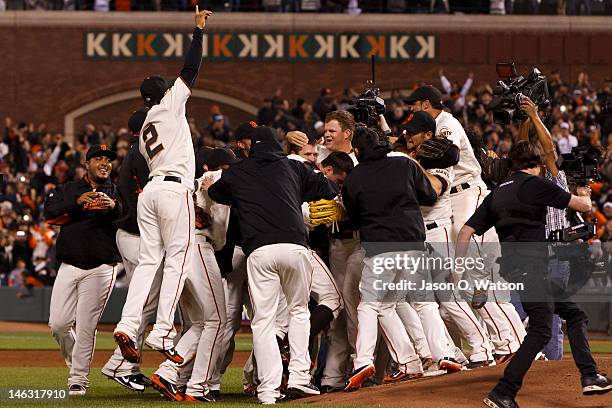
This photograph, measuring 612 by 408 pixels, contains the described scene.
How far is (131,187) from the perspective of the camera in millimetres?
11508

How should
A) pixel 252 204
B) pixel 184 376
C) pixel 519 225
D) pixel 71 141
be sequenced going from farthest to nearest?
pixel 71 141 < pixel 184 376 < pixel 252 204 < pixel 519 225

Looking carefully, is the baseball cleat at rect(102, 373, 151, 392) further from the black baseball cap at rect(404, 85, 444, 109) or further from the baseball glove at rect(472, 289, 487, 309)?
the black baseball cap at rect(404, 85, 444, 109)

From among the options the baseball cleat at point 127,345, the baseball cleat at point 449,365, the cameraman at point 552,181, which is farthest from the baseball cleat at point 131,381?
the cameraman at point 552,181

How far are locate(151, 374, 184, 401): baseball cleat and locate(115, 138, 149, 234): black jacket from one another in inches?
58.3

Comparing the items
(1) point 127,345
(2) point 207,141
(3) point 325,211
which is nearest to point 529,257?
(3) point 325,211

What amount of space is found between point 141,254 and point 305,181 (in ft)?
4.78

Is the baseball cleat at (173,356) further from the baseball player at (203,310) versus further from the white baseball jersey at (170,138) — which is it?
the white baseball jersey at (170,138)

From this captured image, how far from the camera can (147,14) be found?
30.6 m

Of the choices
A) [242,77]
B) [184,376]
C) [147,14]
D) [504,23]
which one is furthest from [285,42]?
[184,376]

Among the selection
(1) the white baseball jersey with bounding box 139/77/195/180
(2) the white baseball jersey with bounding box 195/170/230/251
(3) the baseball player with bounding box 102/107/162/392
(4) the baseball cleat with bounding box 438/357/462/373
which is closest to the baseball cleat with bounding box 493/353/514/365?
(4) the baseball cleat with bounding box 438/357/462/373

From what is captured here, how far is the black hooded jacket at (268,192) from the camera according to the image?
10328 mm

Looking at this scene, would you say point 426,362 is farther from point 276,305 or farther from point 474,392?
point 276,305

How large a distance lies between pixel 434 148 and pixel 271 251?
1.71 m

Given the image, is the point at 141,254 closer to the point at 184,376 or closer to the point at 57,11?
the point at 184,376
